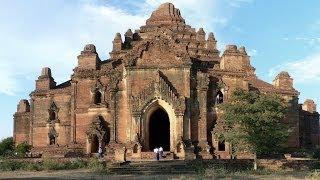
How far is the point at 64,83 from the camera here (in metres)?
43.8

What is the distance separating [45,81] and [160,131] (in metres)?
9.99

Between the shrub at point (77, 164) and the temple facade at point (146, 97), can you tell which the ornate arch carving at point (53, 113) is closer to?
the temple facade at point (146, 97)

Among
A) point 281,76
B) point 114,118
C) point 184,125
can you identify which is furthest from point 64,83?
point 281,76

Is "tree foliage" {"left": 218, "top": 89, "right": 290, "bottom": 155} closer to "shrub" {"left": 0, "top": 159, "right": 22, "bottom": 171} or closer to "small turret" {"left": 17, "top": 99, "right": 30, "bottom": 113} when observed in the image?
"shrub" {"left": 0, "top": 159, "right": 22, "bottom": 171}

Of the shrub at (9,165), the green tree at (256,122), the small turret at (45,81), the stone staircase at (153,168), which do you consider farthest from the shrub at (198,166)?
the small turret at (45,81)

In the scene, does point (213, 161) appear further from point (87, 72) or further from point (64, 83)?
point (64, 83)

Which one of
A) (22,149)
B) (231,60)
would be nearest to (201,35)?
(231,60)

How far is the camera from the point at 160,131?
4019 centimetres

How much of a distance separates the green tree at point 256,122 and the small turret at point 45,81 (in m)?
17.0

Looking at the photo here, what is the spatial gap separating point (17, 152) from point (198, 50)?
16.1 meters

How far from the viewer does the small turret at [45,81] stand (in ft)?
139

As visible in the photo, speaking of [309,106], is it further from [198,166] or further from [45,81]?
[45,81]

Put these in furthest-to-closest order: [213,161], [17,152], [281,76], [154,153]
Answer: [281,76] → [17,152] → [154,153] → [213,161]

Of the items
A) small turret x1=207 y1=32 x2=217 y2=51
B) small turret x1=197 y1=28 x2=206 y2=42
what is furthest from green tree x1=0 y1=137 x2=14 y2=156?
small turret x1=207 y1=32 x2=217 y2=51
